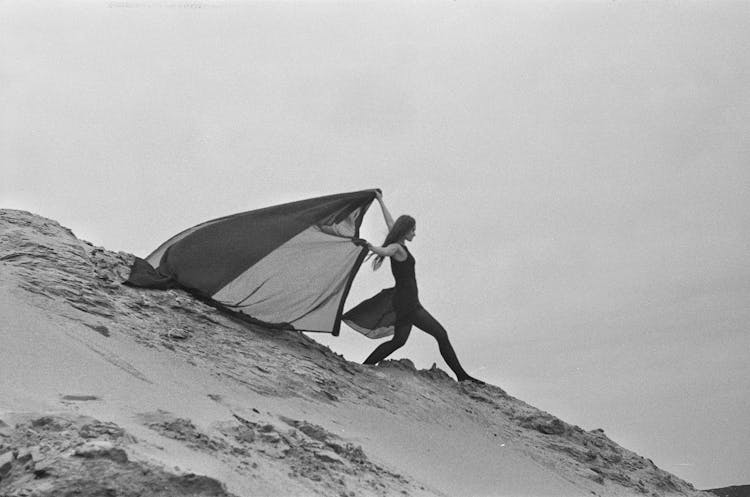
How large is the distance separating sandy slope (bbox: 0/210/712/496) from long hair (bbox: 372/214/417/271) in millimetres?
1259

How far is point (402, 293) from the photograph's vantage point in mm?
9414

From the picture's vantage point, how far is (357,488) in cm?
532

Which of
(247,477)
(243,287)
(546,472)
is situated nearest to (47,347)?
(247,477)

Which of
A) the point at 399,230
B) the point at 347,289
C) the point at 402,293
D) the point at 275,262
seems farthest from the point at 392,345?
the point at 275,262

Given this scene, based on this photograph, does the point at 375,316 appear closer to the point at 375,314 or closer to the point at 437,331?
the point at 375,314

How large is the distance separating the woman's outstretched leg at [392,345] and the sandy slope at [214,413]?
0.24 meters

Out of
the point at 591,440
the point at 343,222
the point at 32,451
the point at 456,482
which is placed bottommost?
the point at 32,451

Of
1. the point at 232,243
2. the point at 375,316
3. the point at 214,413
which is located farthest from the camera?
the point at 375,316

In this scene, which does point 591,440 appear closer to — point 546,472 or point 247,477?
point 546,472

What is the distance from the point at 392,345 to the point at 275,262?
1.89 m

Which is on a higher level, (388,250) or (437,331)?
(388,250)

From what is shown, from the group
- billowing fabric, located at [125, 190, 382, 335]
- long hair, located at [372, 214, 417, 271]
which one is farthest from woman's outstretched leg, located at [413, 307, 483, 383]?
billowing fabric, located at [125, 190, 382, 335]

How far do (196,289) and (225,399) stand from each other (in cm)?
254

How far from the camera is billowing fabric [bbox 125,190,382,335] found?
8492mm
